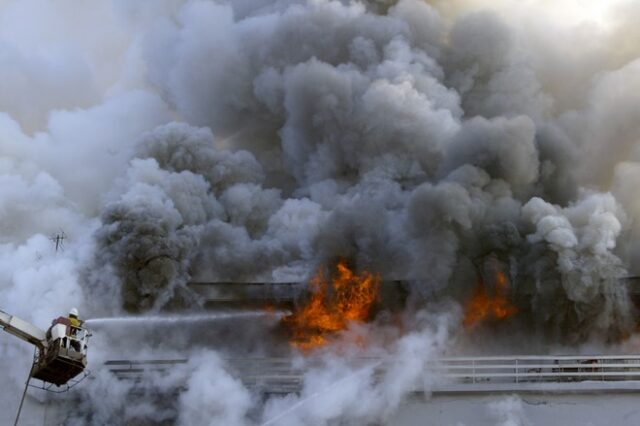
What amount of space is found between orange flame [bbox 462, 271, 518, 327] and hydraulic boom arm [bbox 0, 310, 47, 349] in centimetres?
1138

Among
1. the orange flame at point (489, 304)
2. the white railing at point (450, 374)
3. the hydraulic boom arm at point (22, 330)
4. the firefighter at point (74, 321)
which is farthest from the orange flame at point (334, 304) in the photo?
the hydraulic boom arm at point (22, 330)

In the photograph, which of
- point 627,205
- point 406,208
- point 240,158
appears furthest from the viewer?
point 240,158

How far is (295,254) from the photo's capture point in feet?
85.6

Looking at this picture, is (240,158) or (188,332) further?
(240,158)

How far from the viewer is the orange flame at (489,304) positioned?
23594mm

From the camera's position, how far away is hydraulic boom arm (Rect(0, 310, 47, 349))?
56.5 ft

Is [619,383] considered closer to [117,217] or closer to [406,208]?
[406,208]

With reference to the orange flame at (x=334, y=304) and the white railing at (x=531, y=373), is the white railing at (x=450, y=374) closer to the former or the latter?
the white railing at (x=531, y=373)

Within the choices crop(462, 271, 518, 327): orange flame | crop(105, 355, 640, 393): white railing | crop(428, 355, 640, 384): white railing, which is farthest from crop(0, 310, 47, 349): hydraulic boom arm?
crop(462, 271, 518, 327): orange flame

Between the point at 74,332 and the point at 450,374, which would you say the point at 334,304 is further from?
the point at 74,332

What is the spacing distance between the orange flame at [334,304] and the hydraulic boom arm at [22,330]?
735 cm

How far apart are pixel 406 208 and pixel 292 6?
867 centimetres

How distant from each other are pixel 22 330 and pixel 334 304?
8.79m

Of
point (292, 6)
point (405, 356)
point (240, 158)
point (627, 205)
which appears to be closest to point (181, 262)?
point (240, 158)
